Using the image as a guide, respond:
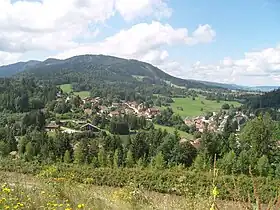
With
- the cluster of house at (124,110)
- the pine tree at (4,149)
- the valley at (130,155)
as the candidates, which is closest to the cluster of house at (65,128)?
the valley at (130,155)

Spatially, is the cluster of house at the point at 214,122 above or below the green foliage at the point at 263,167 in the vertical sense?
below

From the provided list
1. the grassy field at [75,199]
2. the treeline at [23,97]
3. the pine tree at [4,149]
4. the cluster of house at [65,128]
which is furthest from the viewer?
the treeline at [23,97]

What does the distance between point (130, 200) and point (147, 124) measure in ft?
207

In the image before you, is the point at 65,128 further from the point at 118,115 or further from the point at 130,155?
the point at 130,155

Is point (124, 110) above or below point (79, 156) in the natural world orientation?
below

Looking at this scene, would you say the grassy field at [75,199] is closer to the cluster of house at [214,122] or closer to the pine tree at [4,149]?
the pine tree at [4,149]

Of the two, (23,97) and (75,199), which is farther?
(23,97)

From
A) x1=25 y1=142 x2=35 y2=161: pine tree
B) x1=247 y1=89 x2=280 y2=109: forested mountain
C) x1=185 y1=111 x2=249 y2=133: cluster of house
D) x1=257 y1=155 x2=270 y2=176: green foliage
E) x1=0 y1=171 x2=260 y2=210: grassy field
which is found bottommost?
x1=185 y1=111 x2=249 y2=133: cluster of house

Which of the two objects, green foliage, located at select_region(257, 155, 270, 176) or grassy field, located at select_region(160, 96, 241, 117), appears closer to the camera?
green foliage, located at select_region(257, 155, 270, 176)

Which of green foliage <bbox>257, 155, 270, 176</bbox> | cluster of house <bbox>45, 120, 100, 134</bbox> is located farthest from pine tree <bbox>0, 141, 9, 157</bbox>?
green foliage <bbox>257, 155, 270, 176</bbox>

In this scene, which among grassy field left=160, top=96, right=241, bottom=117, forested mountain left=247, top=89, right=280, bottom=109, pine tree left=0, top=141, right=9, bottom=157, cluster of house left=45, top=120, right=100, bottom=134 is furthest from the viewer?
grassy field left=160, top=96, right=241, bottom=117

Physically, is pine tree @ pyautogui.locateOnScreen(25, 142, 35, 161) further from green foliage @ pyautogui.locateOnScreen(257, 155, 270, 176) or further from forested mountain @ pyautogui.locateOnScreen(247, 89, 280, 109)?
A: forested mountain @ pyautogui.locateOnScreen(247, 89, 280, 109)

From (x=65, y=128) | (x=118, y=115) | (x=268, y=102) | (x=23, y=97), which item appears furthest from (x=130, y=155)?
(x=268, y=102)

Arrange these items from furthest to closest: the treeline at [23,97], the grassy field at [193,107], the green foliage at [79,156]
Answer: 1. the grassy field at [193,107]
2. the treeline at [23,97]
3. the green foliage at [79,156]
